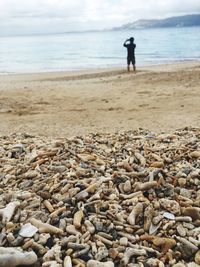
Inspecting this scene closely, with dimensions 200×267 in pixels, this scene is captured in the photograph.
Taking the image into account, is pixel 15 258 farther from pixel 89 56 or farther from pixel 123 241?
pixel 89 56

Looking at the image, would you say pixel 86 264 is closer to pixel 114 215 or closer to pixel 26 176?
pixel 114 215

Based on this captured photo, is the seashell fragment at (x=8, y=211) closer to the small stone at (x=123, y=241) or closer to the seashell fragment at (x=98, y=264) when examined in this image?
the seashell fragment at (x=98, y=264)

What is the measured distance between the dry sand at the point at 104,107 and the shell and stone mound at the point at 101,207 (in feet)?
13.3

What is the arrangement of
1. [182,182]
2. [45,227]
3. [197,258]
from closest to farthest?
1. [197,258]
2. [45,227]
3. [182,182]

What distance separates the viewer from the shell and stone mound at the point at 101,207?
367cm

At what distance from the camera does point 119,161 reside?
530 centimetres

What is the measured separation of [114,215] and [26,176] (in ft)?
4.24

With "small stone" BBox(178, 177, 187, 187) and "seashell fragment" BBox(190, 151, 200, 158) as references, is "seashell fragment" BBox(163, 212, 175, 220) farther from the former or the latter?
"seashell fragment" BBox(190, 151, 200, 158)

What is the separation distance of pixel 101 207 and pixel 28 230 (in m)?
0.74

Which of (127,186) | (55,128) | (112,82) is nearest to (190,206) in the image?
(127,186)

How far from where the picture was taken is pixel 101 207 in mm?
4207

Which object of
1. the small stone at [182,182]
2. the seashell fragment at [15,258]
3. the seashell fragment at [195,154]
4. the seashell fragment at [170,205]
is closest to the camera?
the seashell fragment at [15,258]

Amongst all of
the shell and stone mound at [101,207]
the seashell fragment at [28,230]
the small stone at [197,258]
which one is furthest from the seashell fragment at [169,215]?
the seashell fragment at [28,230]

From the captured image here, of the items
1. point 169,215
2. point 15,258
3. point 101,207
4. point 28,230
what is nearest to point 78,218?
point 101,207
